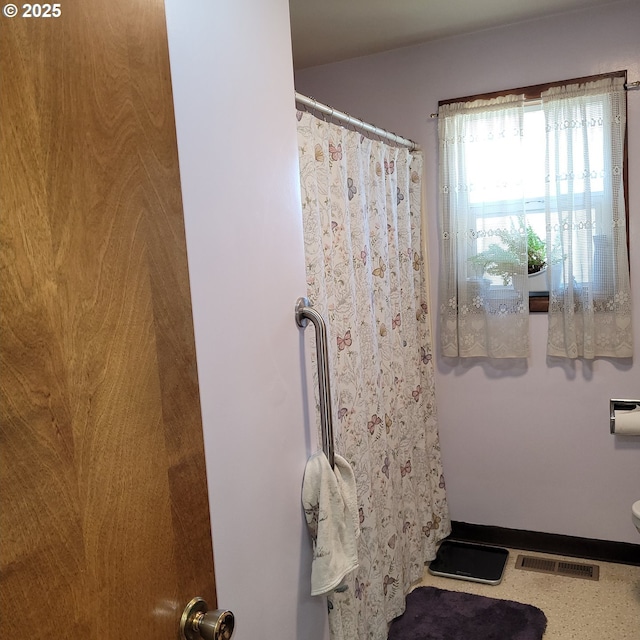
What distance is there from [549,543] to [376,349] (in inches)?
56.9

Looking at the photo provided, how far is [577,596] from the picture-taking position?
100 inches

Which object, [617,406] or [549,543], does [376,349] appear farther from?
[549,543]

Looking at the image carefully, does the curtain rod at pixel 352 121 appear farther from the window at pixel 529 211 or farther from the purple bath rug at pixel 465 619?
the purple bath rug at pixel 465 619

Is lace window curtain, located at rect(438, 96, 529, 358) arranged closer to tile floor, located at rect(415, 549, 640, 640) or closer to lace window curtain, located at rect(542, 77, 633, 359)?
lace window curtain, located at rect(542, 77, 633, 359)

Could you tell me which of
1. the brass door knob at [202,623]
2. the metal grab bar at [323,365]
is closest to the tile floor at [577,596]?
the metal grab bar at [323,365]

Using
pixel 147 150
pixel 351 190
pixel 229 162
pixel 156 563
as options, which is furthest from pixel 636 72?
pixel 156 563

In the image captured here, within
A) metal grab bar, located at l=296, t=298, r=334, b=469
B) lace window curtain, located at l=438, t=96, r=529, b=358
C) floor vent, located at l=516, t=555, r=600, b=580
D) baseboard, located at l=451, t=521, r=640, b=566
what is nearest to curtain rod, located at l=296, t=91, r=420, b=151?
lace window curtain, located at l=438, t=96, r=529, b=358

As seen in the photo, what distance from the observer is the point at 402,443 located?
260cm

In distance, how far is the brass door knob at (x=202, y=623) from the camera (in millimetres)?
849

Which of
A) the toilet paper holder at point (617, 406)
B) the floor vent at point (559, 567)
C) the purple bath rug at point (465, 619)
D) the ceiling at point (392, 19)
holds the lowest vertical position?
the floor vent at point (559, 567)

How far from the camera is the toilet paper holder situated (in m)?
2.71

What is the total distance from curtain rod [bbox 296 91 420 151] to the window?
221 mm

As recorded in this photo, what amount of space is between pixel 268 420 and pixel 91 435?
0.59 meters

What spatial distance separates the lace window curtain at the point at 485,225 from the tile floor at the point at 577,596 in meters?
1.02
